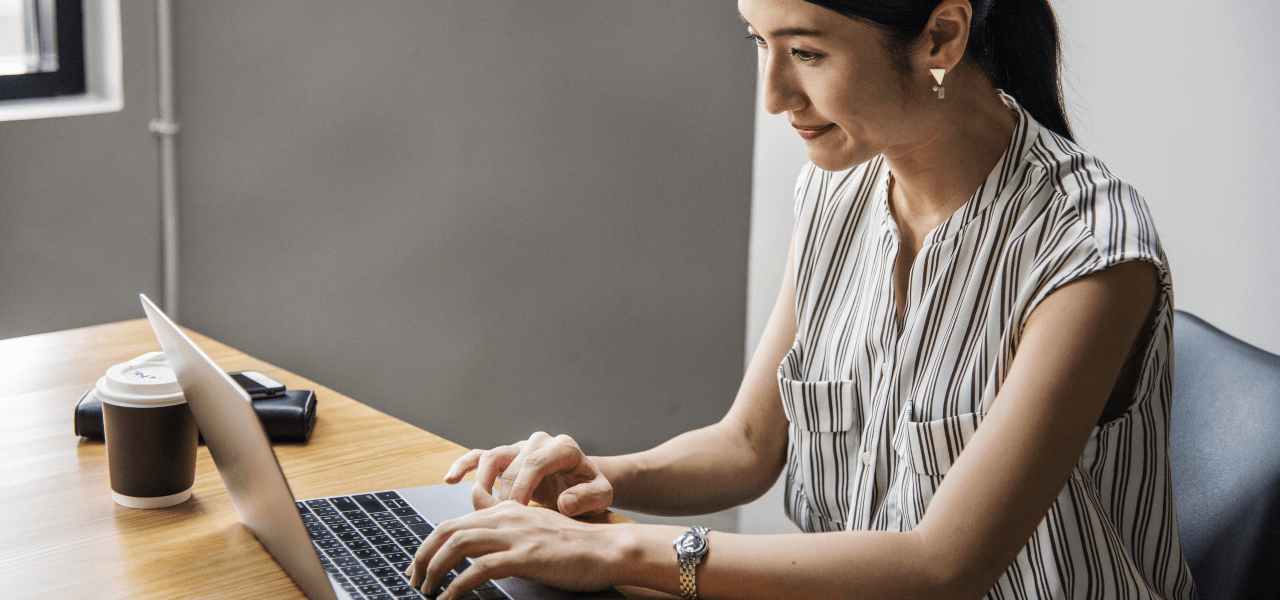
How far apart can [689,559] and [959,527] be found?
24 cm

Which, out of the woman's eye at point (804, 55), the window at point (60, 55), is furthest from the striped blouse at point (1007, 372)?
the window at point (60, 55)

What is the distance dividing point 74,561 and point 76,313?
3.86 feet

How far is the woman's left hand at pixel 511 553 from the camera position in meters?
0.81

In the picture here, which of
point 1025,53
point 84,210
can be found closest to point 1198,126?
point 1025,53

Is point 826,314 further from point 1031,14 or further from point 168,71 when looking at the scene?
point 168,71

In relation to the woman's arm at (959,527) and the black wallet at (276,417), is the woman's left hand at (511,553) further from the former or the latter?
the black wallet at (276,417)

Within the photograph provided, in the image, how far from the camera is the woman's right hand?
0.98 metres

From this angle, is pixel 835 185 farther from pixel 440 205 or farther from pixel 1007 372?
pixel 440 205

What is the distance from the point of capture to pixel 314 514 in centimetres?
95

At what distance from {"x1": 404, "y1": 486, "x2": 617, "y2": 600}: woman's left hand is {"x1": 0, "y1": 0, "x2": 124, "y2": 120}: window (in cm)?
140

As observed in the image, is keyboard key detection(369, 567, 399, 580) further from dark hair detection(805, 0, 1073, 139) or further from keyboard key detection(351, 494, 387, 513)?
dark hair detection(805, 0, 1073, 139)

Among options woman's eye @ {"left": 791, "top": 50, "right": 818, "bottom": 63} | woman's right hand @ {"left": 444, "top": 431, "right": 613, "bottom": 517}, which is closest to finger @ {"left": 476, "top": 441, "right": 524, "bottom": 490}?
woman's right hand @ {"left": 444, "top": 431, "right": 613, "bottom": 517}

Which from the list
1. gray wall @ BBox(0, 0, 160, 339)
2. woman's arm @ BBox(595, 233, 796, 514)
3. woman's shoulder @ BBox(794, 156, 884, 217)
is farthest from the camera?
gray wall @ BBox(0, 0, 160, 339)

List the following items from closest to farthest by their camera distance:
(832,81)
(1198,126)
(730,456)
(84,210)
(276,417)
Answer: (832,81) → (276,417) → (730,456) → (1198,126) → (84,210)
